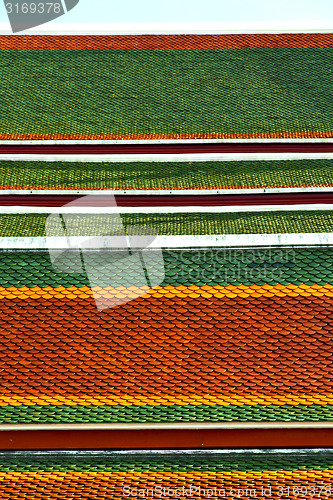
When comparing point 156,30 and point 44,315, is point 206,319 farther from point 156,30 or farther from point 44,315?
point 156,30

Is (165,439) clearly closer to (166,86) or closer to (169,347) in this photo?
(169,347)

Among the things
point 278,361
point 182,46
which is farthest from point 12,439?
point 182,46

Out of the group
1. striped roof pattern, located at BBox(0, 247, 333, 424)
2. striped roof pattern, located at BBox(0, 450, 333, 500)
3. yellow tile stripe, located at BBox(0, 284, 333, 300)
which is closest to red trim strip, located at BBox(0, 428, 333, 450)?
striped roof pattern, located at BBox(0, 450, 333, 500)

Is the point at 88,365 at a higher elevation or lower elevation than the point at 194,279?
lower

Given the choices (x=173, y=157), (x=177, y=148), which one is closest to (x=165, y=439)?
(x=173, y=157)

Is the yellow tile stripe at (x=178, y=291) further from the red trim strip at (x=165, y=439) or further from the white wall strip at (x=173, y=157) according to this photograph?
the white wall strip at (x=173, y=157)

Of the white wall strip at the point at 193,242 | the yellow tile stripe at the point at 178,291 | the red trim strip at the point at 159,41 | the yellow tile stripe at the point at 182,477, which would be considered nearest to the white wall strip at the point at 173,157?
the red trim strip at the point at 159,41
